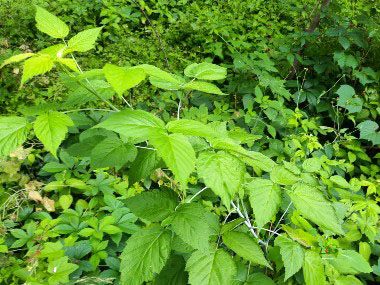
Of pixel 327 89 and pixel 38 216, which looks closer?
pixel 38 216

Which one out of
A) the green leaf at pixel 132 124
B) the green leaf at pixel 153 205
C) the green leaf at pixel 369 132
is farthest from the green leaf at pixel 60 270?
the green leaf at pixel 369 132

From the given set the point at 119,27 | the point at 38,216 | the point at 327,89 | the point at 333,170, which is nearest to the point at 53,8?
the point at 119,27

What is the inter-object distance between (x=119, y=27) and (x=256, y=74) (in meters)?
2.22

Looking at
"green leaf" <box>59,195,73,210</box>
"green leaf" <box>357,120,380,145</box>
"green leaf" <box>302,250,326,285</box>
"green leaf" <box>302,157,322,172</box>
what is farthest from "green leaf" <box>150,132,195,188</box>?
"green leaf" <box>357,120,380,145</box>

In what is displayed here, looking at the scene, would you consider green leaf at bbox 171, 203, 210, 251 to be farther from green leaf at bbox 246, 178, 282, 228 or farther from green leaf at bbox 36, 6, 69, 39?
green leaf at bbox 36, 6, 69, 39

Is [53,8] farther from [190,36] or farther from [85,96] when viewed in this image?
[85,96]

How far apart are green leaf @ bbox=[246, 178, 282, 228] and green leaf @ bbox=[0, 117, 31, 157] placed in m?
0.58

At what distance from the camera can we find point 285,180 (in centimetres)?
88

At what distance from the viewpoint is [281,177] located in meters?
0.91

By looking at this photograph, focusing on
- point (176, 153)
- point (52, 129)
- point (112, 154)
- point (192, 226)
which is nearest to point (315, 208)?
point (192, 226)

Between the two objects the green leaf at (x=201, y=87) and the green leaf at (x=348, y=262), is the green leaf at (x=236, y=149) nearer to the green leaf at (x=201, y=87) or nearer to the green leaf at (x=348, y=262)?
the green leaf at (x=201, y=87)

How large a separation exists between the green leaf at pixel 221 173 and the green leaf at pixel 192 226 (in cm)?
13

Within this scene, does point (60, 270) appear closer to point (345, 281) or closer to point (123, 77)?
point (123, 77)

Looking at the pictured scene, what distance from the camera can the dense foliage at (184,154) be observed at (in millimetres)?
785
